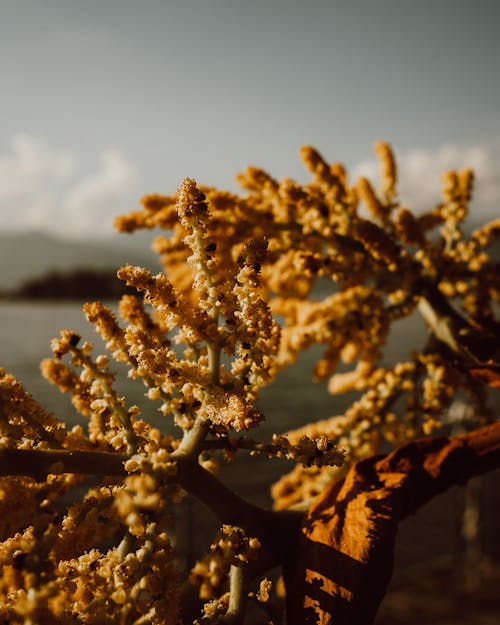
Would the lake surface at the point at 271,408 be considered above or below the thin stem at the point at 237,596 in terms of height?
above

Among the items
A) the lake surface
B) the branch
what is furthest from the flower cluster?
the lake surface

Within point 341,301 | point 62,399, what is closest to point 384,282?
point 341,301

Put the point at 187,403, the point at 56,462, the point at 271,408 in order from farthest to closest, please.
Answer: the point at 271,408
the point at 187,403
the point at 56,462

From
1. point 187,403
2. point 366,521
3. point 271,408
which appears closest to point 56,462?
point 187,403

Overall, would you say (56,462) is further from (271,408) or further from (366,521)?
(271,408)

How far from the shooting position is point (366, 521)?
0.77 metres

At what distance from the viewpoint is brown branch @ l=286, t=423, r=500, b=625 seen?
0.75m

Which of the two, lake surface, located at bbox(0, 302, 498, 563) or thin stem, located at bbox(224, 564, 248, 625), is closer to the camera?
thin stem, located at bbox(224, 564, 248, 625)

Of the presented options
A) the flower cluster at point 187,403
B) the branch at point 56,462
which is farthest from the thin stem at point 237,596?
the branch at point 56,462

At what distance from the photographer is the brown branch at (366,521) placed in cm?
75

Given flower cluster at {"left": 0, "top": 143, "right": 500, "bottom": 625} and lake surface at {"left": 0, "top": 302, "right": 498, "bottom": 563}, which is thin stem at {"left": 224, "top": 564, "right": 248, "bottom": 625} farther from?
lake surface at {"left": 0, "top": 302, "right": 498, "bottom": 563}

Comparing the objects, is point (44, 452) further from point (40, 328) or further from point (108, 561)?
point (40, 328)

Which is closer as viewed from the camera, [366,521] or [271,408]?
[366,521]

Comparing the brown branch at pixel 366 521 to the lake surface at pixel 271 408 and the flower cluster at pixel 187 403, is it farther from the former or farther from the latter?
the lake surface at pixel 271 408
